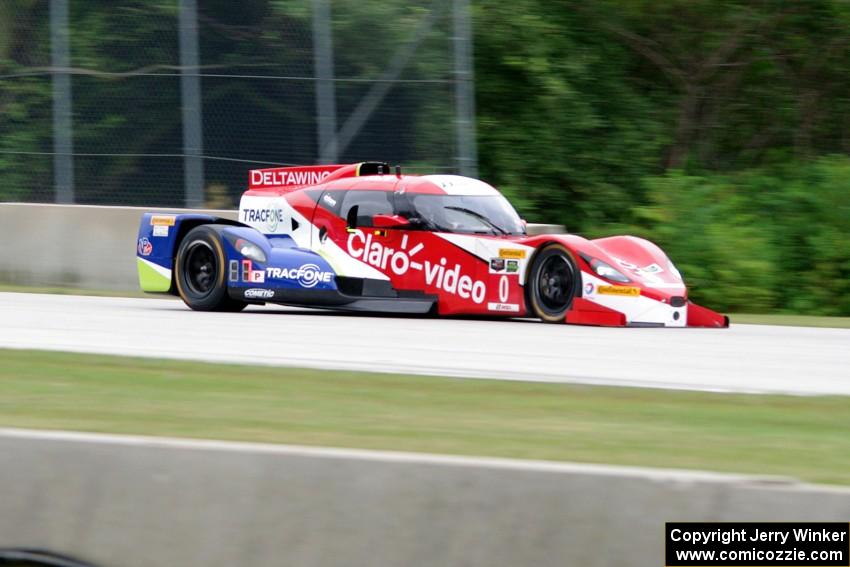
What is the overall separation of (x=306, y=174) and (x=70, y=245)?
5.40m

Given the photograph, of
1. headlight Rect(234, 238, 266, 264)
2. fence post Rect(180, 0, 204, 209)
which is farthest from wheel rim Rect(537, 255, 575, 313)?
fence post Rect(180, 0, 204, 209)

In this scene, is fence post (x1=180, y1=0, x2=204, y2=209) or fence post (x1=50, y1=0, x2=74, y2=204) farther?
fence post (x1=50, y1=0, x2=74, y2=204)

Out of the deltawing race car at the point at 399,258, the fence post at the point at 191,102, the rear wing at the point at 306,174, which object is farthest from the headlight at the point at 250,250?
the fence post at the point at 191,102

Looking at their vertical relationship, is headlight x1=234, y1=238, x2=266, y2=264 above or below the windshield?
below

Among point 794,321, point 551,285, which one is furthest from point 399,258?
point 794,321

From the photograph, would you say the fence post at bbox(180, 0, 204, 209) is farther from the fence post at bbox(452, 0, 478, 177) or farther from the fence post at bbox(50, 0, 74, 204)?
the fence post at bbox(452, 0, 478, 177)

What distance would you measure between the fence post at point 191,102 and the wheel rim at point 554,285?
23.4 ft

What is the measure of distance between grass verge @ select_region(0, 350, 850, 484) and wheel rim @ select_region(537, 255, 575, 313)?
13.8 feet

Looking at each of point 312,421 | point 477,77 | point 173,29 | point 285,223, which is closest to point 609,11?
point 477,77

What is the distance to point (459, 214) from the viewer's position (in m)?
13.5

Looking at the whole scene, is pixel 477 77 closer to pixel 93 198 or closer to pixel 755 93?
pixel 755 93

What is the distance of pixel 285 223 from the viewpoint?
14516 mm

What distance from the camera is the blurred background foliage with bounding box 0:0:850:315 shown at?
18594 millimetres

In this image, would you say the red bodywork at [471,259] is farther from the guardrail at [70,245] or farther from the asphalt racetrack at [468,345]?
the guardrail at [70,245]
